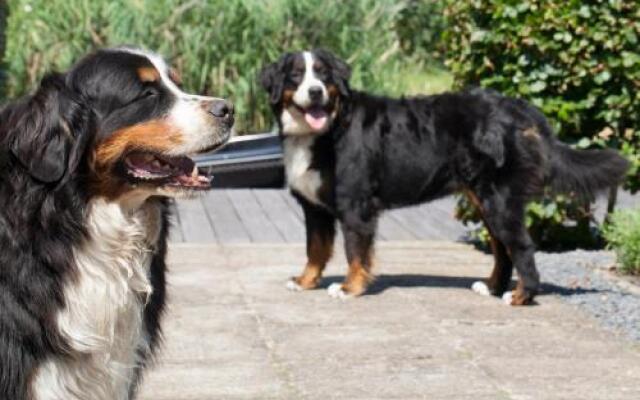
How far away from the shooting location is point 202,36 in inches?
509

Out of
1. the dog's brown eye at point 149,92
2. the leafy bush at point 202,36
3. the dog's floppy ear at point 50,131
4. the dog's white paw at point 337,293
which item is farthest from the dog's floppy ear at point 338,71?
the leafy bush at point 202,36

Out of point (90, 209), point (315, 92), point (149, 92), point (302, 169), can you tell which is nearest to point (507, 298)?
point (302, 169)

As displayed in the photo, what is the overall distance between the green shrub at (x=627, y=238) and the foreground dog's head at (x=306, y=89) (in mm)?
2022

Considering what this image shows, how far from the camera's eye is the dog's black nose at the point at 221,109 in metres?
4.14

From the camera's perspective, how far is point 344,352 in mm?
6242

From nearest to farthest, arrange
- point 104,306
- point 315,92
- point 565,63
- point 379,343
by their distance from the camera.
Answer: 1. point 104,306
2. point 379,343
3. point 315,92
4. point 565,63

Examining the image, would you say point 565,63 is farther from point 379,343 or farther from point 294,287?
point 379,343

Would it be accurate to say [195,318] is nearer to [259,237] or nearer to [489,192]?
[489,192]

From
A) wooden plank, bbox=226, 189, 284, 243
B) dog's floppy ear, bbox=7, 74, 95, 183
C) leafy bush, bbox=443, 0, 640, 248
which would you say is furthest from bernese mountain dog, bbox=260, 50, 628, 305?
dog's floppy ear, bbox=7, 74, 95, 183

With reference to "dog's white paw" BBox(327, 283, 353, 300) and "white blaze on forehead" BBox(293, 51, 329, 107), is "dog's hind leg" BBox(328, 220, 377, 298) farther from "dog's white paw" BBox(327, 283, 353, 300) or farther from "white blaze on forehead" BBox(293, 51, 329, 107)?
"white blaze on forehead" BBox(293, 51, 329, 107)

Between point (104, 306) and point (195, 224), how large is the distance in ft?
20.4

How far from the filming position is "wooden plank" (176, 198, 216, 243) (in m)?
9.69

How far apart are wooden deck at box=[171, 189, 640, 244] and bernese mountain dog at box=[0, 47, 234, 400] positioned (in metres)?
5.13

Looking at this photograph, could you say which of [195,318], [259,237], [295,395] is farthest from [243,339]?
[259,237]
